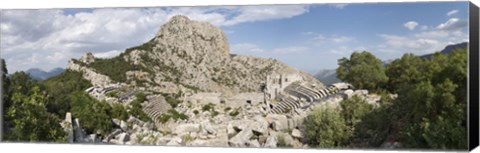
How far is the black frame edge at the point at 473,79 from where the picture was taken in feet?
39.6

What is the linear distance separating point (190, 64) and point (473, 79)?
185 inches

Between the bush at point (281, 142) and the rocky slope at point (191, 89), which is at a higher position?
the rocky slope at point (191, 89)

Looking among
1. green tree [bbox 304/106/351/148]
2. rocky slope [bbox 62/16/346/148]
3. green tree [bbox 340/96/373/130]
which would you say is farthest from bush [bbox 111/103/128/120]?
green tree [bbox 340/96/373/130]

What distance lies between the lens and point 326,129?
43.5 feet

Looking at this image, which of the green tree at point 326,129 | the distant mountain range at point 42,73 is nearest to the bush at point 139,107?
the distant mountain range at point 42,73

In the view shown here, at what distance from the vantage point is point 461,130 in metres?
12.1

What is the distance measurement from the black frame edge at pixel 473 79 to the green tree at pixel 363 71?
1352 millimetres

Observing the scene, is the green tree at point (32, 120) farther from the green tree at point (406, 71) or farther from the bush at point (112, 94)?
the green tree at point (406, 71)

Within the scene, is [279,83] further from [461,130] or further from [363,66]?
[461,130]

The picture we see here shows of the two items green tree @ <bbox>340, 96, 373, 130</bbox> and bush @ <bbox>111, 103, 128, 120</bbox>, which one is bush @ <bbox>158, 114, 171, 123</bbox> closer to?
bush @ <bbox>111, 103, 128, 120</bbox>

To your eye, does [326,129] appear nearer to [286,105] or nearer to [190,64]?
[286,105]

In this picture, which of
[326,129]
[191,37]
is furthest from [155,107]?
[326,129]

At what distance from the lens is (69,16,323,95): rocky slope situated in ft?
44.8

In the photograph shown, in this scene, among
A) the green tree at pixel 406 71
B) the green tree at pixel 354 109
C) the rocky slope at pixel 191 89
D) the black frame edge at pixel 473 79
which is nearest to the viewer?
the black frame edge at pixel 473 79
